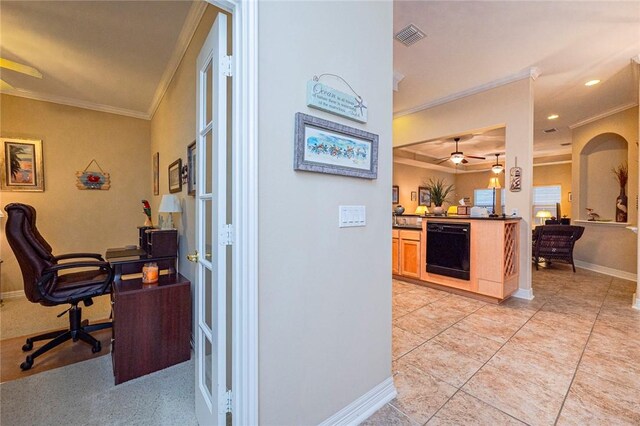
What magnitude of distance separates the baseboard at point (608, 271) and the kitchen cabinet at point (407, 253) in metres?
3.46

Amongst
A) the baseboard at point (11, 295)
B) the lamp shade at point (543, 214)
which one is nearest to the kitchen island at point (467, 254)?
the baseboard at point (11, 295)

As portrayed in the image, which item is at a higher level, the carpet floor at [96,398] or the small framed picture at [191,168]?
the small framed picture at [191,168]

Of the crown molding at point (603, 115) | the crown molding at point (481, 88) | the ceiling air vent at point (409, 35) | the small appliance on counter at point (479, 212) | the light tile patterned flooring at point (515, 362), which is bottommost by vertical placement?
the light tile patterned flooring at point (515, 362)

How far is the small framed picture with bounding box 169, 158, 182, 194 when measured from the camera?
2668 millimetres

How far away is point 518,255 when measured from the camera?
361cm

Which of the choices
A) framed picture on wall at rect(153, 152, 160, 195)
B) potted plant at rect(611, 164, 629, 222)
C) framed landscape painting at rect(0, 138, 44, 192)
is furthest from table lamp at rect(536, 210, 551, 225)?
framed landscape painting at rect(0, 138, 44, 192)

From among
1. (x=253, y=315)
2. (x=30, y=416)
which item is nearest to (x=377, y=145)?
(x=253, y=315)

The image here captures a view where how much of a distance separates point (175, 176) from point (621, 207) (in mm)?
7305

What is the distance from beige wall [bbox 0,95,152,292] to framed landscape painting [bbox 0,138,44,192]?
0.23ft

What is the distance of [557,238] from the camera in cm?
503

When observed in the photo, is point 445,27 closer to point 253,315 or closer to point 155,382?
point 253,315

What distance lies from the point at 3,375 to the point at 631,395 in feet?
14.2

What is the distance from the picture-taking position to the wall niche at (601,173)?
17.0 ft

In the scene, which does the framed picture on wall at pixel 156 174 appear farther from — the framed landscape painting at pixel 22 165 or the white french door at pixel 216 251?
the white french door at pixel 216 251
